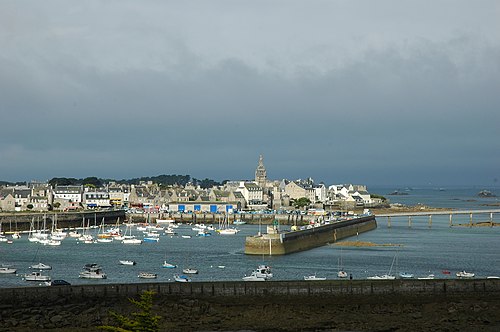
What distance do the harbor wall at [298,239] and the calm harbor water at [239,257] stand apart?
3.27 feet

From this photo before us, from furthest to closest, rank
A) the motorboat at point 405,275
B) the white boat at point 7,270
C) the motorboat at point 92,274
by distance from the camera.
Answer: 1. the white boat at point 7,270
2. the motorboat at point 92,274
3. the motorboat at point 405,275

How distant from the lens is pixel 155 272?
175 feet

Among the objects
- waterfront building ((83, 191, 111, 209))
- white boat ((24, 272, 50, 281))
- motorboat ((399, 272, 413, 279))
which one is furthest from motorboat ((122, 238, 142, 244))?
waterfront building ((83, 191, 111, 209))

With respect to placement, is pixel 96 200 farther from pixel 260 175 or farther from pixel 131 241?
pixel 131 241

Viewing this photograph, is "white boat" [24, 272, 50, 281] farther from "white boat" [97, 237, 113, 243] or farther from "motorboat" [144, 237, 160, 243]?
"motorboat" [144, 237, 160, 243]

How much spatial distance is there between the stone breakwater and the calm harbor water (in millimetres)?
13203

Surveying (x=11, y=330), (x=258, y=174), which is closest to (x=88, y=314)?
(x=11, y=330)

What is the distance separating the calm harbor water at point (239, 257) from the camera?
52.1 metres

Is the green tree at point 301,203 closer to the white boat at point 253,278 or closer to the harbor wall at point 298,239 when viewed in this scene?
the harbor wall at point 298,239

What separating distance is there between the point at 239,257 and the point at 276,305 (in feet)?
94.4

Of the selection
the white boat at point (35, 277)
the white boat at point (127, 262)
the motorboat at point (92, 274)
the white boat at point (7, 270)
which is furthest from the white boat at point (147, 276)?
the white boat at point (7, 270)

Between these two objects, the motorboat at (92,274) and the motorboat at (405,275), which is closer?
the motorboat at (405,275)

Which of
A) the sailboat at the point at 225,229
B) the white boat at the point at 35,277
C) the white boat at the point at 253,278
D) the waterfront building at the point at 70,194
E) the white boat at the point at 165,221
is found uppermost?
the waterfront building at the point at 70,194

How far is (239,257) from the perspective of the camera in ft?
206
